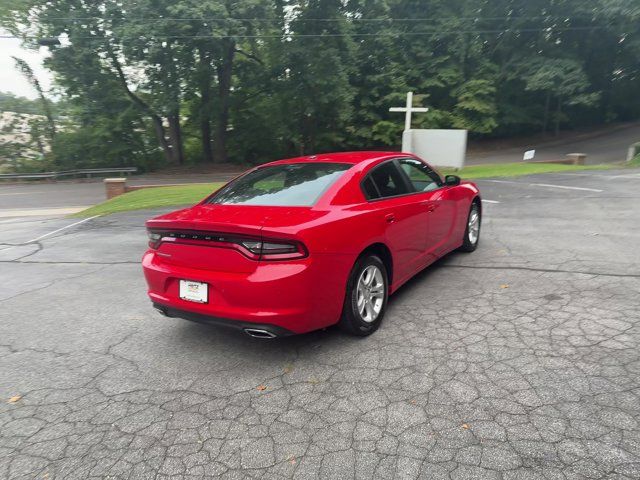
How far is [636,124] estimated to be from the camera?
4097cm

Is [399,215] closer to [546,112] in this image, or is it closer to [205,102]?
[205,102]

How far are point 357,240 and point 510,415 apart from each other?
5.16 ft

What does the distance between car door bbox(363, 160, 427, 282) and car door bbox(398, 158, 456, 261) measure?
122mm

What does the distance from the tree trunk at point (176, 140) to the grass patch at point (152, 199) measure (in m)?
15.1

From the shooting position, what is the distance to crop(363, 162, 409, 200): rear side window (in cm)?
412

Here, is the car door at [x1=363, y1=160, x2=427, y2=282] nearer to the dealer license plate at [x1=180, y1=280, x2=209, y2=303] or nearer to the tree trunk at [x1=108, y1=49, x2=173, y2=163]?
the dealer license plate at [x1=180, y1=280, x2=209, y2=303]

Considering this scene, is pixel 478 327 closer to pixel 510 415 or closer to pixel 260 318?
pixel 510 415

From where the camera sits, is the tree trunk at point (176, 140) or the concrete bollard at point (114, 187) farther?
the tree trunk at point (176, 140)

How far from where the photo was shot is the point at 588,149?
103 ft

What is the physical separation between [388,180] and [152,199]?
10.5 m

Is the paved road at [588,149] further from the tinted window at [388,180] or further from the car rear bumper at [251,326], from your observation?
the car rear bumper at [251,326]

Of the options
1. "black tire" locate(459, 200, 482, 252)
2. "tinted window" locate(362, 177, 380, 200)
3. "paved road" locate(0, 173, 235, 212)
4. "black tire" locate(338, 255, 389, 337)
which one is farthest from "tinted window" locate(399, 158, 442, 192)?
"paved road" locate(0, 173, 235, 212)

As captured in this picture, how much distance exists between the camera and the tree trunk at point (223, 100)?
27062mm

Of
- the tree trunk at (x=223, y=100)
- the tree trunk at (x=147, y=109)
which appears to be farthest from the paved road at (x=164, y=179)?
the tree trunk at (x=223, y=100)
